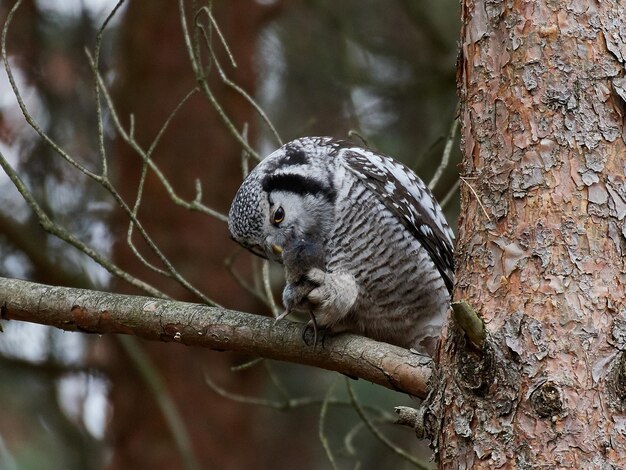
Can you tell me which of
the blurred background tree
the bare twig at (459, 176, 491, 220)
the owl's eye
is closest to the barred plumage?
A: the owl's eye

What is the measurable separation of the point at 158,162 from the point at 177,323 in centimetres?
388

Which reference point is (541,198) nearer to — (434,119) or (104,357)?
(434,119)

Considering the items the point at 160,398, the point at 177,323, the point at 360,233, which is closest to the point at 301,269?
the point at 360,233

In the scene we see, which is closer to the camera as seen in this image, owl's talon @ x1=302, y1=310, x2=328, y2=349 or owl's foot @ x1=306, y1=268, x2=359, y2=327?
A: owl's talon @ x1=302, y1=310, x2=328, y2=349

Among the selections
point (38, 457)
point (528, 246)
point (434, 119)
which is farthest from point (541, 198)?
point (38, 457)

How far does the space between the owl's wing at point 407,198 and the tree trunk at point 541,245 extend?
1.19 meters

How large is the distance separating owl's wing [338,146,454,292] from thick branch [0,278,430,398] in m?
0.98

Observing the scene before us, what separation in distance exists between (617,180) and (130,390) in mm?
4800

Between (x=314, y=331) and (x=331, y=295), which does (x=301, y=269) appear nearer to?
(x=331, y=295)

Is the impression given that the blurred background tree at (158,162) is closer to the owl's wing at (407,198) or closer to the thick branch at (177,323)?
the owl's wing at (407,198)

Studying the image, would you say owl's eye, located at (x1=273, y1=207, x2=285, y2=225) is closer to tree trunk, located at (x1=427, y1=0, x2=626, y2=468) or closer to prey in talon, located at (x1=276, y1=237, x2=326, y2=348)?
prey in talon, located at (x1=276, y1=237, x2=326, y2=348)

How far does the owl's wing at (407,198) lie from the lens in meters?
3.93

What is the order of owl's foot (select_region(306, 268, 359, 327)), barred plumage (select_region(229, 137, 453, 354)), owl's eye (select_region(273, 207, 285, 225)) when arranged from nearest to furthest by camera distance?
1. owl's foot (select_region(306, 268, 359, 327))
2. barred plumage (select_region(229, 137, 453, 354))
3. owl's eye (select_region(273, 207, 285, 225))

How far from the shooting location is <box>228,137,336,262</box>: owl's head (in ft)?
12.7
